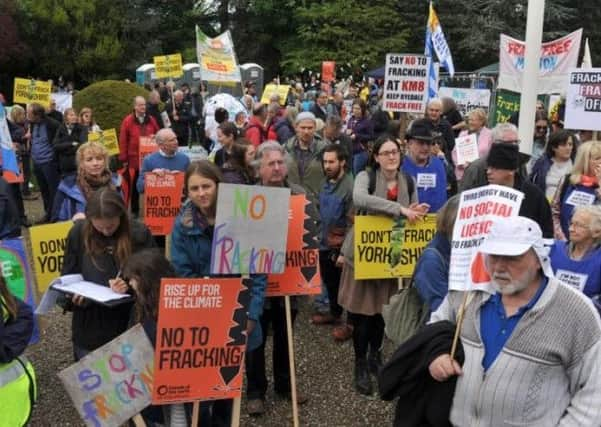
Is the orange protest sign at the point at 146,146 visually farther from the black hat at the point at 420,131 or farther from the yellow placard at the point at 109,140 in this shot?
the black hat at the point at 420,131

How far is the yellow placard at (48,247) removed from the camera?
16.3 feet

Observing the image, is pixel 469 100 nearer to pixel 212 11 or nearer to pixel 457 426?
pixel 457 426

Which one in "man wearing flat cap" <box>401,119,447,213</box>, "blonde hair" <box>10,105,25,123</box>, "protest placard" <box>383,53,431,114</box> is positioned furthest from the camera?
"blonde hair" <box>10,105,25,123</box>

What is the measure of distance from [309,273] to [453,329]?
200 cm

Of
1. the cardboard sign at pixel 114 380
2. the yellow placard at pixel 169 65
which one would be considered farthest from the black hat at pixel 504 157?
the yellow placard at pixel 169 65

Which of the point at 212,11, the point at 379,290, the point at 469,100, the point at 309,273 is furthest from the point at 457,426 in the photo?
the point at 212,11

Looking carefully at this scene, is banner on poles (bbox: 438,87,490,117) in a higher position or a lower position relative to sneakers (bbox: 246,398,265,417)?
higher

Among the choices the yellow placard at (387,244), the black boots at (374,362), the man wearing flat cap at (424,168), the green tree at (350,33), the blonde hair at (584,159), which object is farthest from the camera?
the green tree at (350,33)

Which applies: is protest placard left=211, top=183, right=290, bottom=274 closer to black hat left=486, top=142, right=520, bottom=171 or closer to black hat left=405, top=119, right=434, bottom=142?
black hat left=486, top=142, right=520, bottom=171

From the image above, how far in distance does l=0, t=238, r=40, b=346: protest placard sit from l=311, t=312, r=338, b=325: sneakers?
2.90m

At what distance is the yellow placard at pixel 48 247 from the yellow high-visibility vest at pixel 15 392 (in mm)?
1858

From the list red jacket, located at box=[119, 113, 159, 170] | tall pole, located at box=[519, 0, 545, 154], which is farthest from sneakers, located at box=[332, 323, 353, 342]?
red jacket, located at box=[119, 113, 159, 170]

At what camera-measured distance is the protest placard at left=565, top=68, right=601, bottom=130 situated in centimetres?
751

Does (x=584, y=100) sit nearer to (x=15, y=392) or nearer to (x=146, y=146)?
(x=146, y=146)
